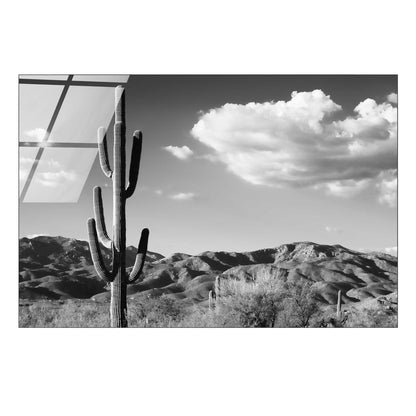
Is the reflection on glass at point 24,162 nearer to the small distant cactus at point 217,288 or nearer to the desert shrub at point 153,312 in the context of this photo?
the desert shrub at point 153,312

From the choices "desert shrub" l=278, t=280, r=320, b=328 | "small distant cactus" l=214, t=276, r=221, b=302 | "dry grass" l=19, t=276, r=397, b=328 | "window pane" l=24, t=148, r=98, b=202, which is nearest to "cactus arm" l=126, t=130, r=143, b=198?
"window pane" l=24, t=148, r=98, b=202

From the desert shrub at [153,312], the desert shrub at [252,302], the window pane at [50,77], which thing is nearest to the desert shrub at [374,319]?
the desert shrub at [252,302]

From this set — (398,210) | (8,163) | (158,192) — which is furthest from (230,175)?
(8,163)

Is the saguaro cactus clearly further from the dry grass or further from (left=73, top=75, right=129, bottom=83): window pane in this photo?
the dry grass

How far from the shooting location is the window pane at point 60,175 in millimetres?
11008

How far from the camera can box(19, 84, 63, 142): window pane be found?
1088 centimetres

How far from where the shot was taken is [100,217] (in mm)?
10852

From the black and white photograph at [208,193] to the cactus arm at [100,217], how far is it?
0.08 feet

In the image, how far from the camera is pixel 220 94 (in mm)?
11461

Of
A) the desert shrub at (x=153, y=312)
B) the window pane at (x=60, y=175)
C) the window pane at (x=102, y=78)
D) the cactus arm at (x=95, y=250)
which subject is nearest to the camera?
the cactus arm at (x=95, y=250)

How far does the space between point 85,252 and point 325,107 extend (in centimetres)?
563

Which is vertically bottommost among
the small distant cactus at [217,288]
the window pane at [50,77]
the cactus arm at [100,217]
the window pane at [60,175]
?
the small distant cactus at [217,288]

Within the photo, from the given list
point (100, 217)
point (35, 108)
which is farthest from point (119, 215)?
point (35, 108)
